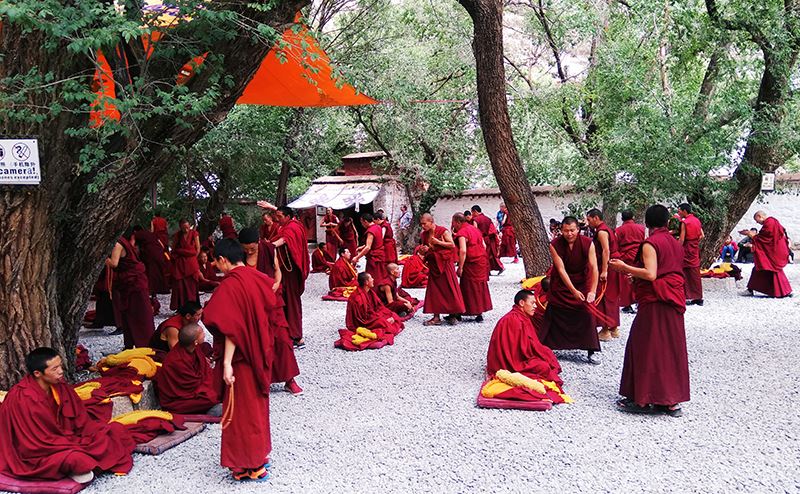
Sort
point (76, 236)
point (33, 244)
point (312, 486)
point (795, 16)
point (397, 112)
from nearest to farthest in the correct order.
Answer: point (312, 486), point (33, 244), point (76, 236), point (795, 16), point (397, 112)

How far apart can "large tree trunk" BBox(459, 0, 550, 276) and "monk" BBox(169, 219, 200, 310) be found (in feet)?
16.1

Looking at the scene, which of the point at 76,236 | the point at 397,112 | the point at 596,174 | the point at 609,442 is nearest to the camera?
the point at 609,442

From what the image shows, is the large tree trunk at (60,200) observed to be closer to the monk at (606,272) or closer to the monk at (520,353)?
the monk at (520,353)

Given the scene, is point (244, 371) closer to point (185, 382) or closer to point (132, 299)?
point (185, 382)

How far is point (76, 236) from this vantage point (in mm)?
6133

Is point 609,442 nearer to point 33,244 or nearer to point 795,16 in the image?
point 33,244

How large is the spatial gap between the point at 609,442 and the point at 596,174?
29.3 feet

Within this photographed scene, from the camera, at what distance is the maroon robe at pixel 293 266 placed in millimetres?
8305

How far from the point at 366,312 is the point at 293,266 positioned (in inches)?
52.8

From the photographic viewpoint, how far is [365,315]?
30.0ft

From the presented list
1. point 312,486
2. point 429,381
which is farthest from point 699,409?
point 312,486

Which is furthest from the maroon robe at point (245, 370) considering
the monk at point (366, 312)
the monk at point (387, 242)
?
the monk at point (387, 242)

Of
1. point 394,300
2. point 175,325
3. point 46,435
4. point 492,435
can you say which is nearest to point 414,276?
point 394,300

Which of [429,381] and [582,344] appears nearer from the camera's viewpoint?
[429,381]
